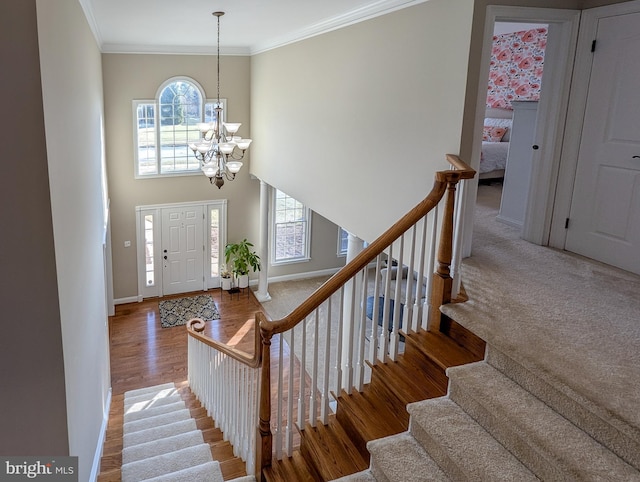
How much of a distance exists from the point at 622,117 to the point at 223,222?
7092 millimetres

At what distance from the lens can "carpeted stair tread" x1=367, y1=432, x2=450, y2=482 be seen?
2.40 m

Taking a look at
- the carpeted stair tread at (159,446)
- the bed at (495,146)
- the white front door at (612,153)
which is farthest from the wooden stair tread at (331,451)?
the bed at (495,146)

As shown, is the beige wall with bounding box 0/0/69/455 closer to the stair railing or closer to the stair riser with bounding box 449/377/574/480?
the stair railing

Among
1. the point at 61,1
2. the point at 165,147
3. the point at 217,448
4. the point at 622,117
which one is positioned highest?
the point at 61,1

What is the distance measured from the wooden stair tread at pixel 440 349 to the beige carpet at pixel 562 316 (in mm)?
178

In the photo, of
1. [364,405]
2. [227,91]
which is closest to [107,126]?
[227,91]

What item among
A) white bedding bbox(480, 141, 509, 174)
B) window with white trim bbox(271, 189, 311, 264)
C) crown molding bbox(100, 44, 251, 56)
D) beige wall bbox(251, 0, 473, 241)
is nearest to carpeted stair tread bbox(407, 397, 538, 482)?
beige wall bbox(251, 0, 473, 241)

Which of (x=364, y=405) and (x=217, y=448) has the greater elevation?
(x=364, y=405)

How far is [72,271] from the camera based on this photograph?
2939mm

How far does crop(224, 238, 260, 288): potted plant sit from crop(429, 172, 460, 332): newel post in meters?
6.54

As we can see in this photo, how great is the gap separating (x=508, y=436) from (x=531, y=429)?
0.13 m

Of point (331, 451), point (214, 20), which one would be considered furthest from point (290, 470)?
point (214, 20)

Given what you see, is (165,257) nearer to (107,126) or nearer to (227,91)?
(107,126)
